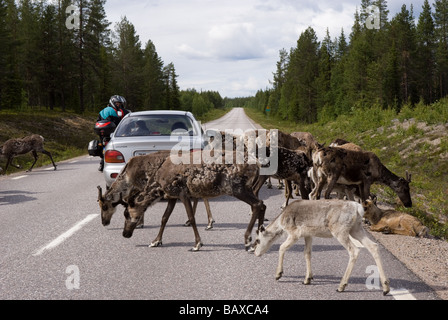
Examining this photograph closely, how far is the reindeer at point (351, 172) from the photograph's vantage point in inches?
346

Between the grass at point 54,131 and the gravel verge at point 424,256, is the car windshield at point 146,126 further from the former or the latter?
the grass at point 54,131

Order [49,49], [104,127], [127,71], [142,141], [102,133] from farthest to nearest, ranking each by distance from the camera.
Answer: [127,71] → [49,49] → [102,133] → [104,127] → [142,141]

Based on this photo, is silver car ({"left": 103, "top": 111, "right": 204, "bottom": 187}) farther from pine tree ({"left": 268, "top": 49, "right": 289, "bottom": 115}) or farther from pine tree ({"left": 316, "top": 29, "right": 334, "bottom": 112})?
pine tree ({"left": 268, "top": 49, "right": 289, "bottom": 115})

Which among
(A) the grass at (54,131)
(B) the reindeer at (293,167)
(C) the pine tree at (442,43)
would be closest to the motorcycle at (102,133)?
(B) the reindeer at (293,167)

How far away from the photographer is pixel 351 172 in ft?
29.2

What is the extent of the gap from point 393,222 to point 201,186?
342cm

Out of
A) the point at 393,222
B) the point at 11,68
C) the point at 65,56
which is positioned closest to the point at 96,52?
the point at 65,56

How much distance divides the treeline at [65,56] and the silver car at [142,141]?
131ft

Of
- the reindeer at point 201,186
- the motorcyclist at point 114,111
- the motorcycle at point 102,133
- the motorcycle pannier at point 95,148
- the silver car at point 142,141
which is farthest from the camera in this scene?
the motorcycle pannier at point 95,148

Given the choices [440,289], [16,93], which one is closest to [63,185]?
[440,289]

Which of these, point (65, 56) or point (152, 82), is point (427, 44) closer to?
point (152, 82)

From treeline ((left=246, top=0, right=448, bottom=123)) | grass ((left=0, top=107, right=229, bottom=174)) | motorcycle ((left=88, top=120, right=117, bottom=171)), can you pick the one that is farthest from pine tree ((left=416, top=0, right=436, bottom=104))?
motorcycle ((left=88, top=120, right=117, bottom=171))

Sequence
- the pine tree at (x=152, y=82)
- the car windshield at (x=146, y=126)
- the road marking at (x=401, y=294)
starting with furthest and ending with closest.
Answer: the pine tree at (x=152, y=82), the car windshield at (x=146, y=126), the road marking at (x=401, y=294)
